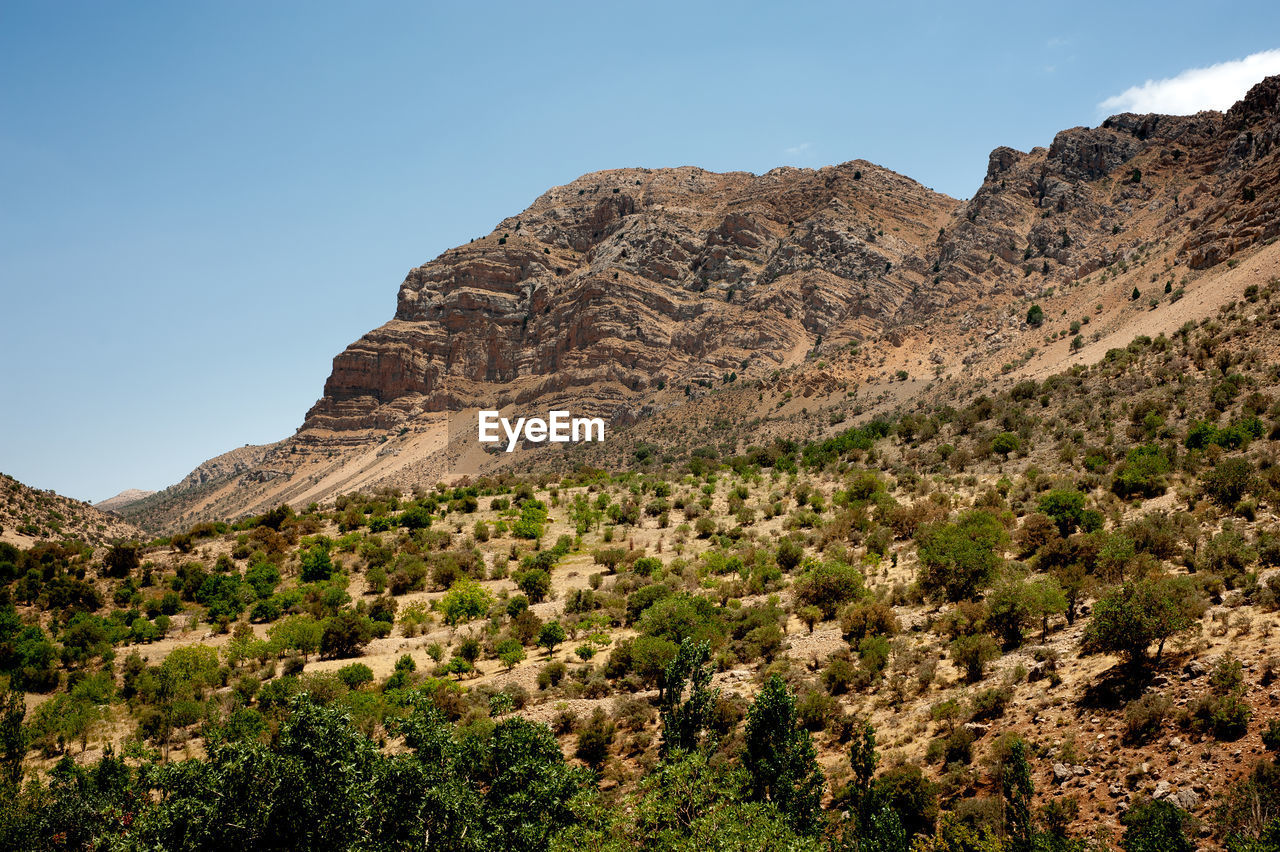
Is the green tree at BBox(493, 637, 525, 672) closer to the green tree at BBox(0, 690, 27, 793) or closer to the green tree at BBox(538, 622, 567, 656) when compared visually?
the green tree at BBox(538, 622, 567, 656)

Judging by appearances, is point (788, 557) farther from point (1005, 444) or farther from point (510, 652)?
point (1005, 444)

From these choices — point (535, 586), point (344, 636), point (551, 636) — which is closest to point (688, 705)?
point (551, 636)

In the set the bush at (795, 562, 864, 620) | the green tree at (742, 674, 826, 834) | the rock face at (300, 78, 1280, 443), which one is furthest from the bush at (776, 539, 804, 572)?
the rock face at (300, 78, 1280, 443)

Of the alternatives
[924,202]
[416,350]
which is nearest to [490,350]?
[416,350]

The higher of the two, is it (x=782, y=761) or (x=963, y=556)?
(x=963, y=556)

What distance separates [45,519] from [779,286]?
81486 mm

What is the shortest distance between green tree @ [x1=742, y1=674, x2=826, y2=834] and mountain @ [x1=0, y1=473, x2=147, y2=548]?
44557mm

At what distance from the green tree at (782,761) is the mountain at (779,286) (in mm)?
41092

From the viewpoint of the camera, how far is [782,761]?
1300 cm

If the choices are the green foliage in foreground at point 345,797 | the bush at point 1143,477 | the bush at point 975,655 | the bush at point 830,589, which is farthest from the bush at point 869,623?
the bush at point 1143,477

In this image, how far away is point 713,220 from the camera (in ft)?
396

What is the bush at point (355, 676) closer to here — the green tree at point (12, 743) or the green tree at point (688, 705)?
the green tree at point (12, 743)

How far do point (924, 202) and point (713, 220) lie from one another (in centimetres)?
3352

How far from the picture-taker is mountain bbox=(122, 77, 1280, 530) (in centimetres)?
6003
